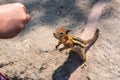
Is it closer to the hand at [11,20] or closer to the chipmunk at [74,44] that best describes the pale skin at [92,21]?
the chipmunk at [74,44]

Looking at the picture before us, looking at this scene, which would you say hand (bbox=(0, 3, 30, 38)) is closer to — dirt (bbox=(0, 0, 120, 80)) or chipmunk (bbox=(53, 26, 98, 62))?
chipmunk (bbox=(53, 26, 98, 62))

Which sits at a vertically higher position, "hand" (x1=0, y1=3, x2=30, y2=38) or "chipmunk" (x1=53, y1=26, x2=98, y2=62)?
"hand" (x1=0, y1=3, x2=30, y2=38)

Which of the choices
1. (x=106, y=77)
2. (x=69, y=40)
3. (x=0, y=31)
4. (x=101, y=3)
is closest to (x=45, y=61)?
(x=69, y=40)

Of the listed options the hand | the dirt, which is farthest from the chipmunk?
the hand

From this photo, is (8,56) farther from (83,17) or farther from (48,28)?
(83,17)

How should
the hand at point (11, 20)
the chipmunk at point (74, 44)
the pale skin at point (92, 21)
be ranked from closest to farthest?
the hand at point (11, 20) < the chipmunk at point (74, 44) < the pale skin at point (92, 21)

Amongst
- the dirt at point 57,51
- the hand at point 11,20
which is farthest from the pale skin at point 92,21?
the hand at point 11,20
